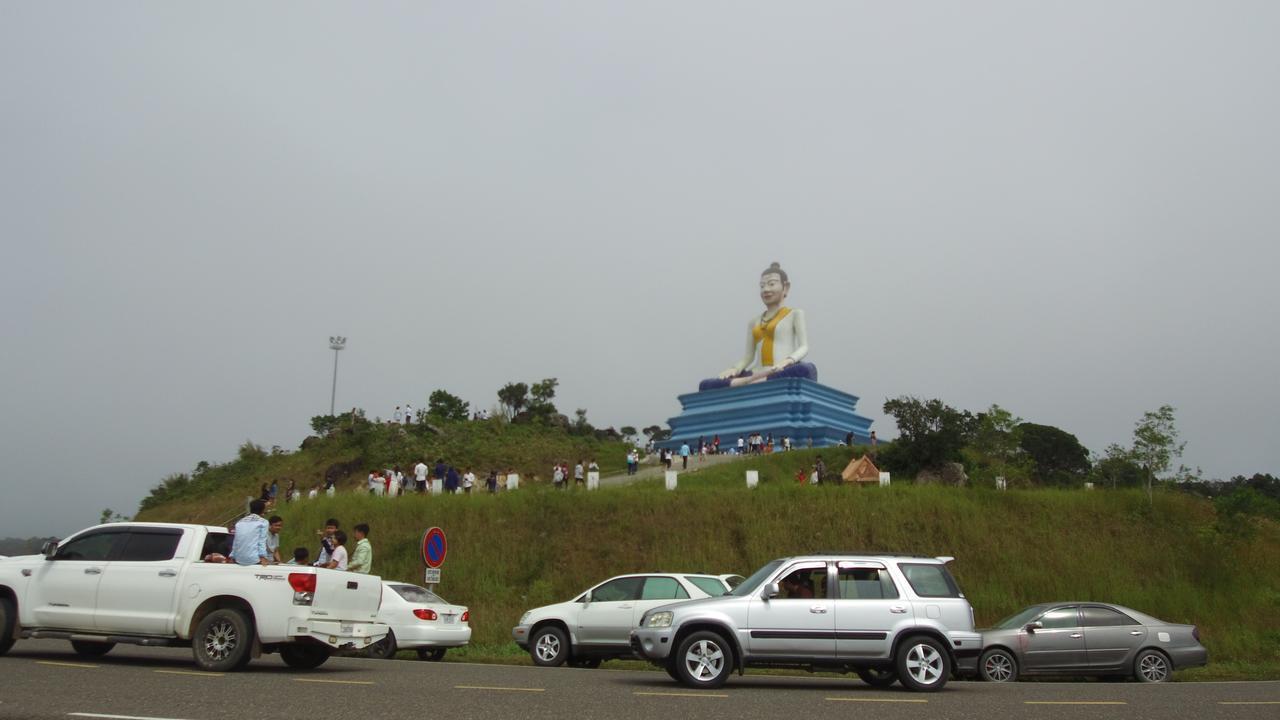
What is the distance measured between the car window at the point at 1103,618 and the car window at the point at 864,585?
202 inches

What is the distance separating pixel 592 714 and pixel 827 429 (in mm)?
38546

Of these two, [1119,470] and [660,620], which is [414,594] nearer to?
[660,620]

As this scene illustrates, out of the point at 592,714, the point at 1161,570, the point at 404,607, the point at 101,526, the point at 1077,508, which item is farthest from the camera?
the point at 1077,508

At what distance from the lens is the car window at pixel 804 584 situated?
11.0 metres

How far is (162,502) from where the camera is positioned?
4706 centimetres

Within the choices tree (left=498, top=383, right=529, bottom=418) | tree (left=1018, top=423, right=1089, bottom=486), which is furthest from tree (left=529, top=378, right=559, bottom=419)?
tree (left=1018, top=423, right=1089, bottom=486)

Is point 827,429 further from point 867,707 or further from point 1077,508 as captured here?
point 867,707

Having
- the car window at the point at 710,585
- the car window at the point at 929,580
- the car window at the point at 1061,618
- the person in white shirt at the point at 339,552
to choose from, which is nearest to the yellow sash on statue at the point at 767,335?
the car window at the point at 1061,618

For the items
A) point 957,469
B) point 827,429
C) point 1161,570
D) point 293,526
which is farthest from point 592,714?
point 827,429

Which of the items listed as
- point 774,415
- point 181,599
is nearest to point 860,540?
point 181,599

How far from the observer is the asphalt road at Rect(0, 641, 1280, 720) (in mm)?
7715

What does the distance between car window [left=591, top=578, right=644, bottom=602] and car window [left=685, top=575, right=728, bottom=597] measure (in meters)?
0.78

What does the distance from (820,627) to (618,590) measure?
4.47m

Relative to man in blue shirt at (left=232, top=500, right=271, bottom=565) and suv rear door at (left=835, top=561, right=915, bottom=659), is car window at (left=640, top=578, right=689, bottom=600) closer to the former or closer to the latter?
suv rear door at (left=835, top=561, right=915, bottom=659)
